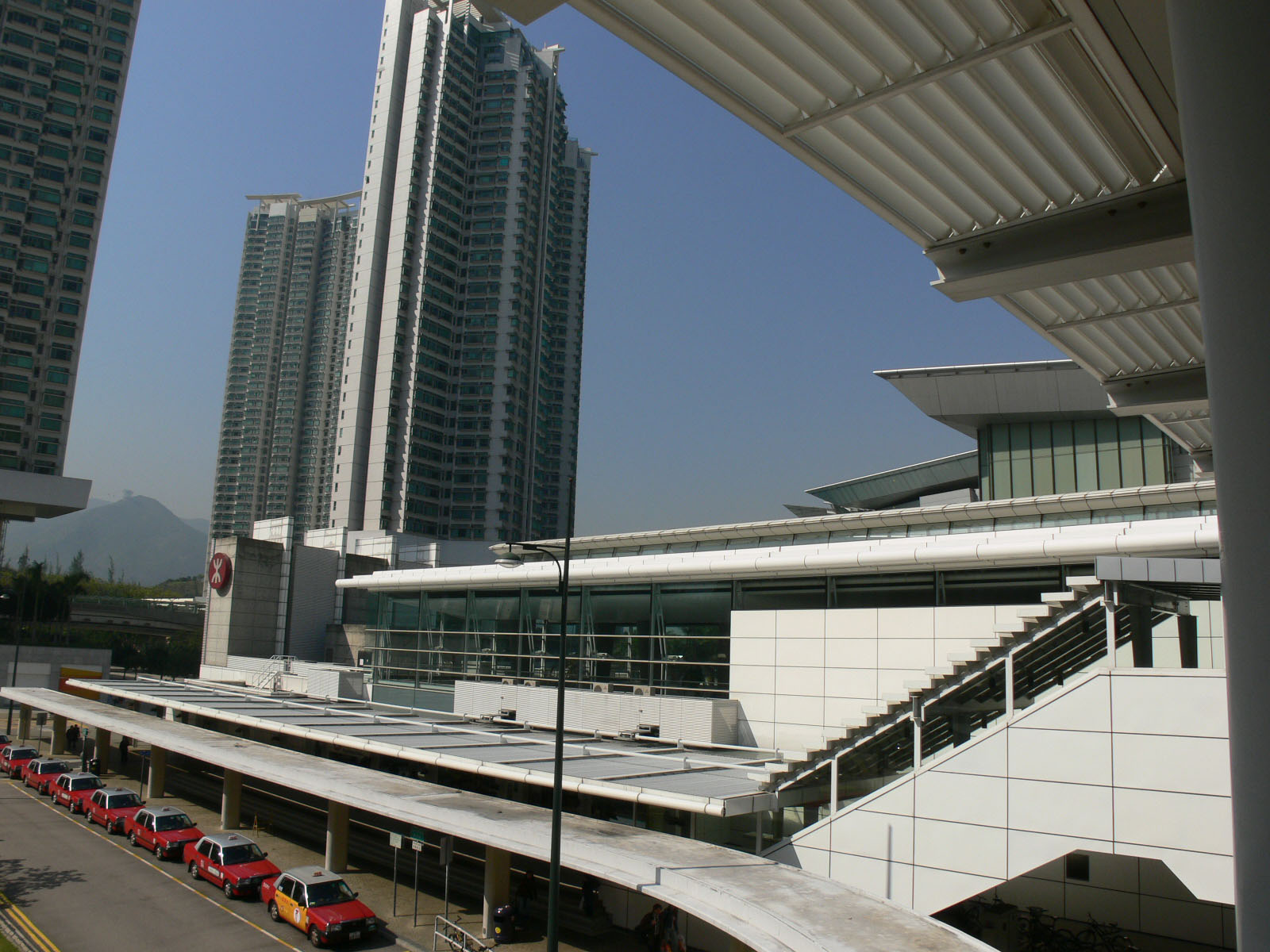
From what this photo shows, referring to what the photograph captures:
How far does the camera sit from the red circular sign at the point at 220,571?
67250 mm

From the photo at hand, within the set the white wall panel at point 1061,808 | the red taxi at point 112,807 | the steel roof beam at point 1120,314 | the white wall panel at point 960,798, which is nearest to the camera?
the steel roof beam at point 1120,314

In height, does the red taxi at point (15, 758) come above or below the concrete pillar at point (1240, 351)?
below

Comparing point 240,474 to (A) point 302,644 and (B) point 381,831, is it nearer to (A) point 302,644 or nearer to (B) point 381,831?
(A) point 302,644

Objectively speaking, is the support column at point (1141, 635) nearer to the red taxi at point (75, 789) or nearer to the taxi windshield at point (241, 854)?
the taxi windshield at point (241, 854)

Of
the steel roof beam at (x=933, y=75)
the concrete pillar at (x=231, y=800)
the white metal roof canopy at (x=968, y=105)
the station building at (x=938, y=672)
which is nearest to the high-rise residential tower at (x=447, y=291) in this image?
the station building at (x=938, y=672)

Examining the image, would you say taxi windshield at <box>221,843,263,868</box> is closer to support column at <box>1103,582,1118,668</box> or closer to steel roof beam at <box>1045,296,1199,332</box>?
support column at <box>1103,582,1118,668</box>

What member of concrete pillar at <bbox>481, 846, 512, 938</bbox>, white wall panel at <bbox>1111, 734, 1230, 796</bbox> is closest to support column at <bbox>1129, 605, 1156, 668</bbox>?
white wall panel at <bbox>1111, 734, 1230, 796</bbox>

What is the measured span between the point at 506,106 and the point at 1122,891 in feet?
394

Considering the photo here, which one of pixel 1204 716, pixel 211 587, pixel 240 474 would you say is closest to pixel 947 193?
pixel 1204 716

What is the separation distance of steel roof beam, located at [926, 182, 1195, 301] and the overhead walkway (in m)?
9.02

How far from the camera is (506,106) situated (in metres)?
122

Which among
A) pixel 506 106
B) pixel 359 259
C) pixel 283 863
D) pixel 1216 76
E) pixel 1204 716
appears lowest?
pixel 283 863

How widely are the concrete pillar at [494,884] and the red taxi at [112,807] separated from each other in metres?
17.6

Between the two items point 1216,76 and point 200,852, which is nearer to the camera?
point 1216,76
